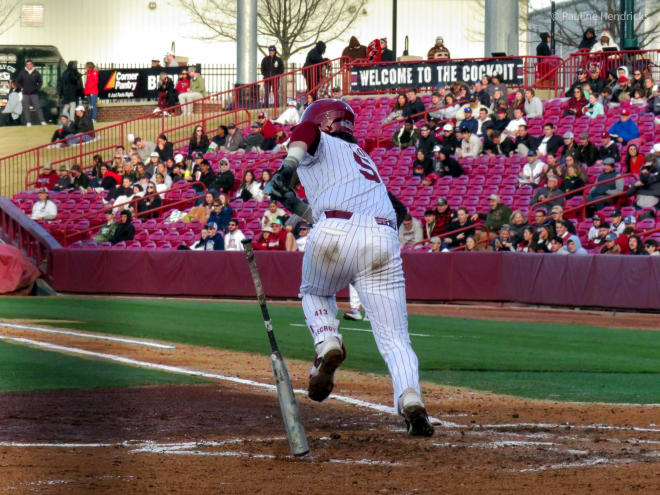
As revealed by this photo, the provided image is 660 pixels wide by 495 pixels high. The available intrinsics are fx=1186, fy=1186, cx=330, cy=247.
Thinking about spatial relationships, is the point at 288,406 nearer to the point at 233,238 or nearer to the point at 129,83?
the point at 233,238

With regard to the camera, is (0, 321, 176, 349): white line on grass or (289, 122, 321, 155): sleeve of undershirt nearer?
(289, 122, 321, 155): sleeve of undershirt

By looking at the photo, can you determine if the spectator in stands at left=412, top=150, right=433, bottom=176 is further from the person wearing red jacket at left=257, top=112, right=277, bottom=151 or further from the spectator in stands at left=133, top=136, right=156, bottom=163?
the spectator in stands at left=133, top=136, right=156, bottom=163

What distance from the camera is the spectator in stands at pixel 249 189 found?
2523 centimetres

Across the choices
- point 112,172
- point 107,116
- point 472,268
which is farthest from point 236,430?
point 107,116

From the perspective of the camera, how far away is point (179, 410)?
8.21 meters

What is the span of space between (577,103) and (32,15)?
2927cm

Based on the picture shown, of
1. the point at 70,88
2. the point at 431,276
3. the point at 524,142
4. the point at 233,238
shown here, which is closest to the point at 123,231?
the point at 233,238

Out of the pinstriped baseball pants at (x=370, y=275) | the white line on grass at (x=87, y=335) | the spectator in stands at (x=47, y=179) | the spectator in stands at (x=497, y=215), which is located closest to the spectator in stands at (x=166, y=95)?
the spectator in stands at (x=47, y=179)

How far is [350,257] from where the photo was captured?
678cm

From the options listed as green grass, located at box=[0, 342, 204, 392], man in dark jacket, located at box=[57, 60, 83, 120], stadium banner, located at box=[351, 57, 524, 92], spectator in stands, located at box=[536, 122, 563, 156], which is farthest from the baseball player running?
man in dark jacket, located at box=[57, 60, 83, 120]

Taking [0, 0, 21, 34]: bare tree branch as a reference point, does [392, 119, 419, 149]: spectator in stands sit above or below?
below

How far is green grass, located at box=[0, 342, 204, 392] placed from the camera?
9758 millimetres

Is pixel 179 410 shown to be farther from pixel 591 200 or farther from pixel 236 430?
pixel 591 200

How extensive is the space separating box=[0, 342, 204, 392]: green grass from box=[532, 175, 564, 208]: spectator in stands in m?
11.4
